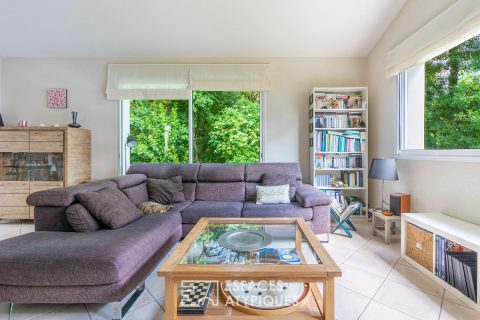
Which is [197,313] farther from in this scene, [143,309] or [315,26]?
[315,26]

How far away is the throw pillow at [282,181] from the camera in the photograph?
2.90 metres

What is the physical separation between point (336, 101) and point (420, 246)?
212 cm

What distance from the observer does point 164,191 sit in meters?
2.82

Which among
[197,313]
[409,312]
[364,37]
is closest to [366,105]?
[364,37]

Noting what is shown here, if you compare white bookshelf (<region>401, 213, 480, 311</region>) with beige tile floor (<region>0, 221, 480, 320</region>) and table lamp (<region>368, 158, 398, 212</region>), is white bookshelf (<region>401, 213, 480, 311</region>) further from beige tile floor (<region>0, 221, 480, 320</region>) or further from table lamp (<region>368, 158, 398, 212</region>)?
table lamp (<region>368, 158, 398, 212</region>)

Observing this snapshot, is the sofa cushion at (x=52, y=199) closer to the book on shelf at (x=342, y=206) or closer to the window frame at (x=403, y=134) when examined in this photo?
the book on shelf at (x=342, y=206)

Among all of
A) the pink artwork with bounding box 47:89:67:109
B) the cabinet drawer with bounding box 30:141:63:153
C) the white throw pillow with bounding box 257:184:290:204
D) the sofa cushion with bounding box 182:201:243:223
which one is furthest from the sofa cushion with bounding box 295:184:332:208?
the pink artwork with bounding box 47:89:67:109

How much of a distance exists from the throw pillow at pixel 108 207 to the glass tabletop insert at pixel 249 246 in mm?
732

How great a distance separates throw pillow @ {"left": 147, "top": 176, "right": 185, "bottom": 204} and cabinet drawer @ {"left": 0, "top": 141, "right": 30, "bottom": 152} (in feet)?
6.24

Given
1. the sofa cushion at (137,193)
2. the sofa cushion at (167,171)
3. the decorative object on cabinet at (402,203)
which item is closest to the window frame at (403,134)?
the decorative object on cabinet at (402,203)

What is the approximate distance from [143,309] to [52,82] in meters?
3.87

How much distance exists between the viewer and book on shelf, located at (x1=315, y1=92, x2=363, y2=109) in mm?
3410

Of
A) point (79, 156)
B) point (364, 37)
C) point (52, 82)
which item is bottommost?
point (79, 156)

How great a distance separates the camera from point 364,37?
3277mm
